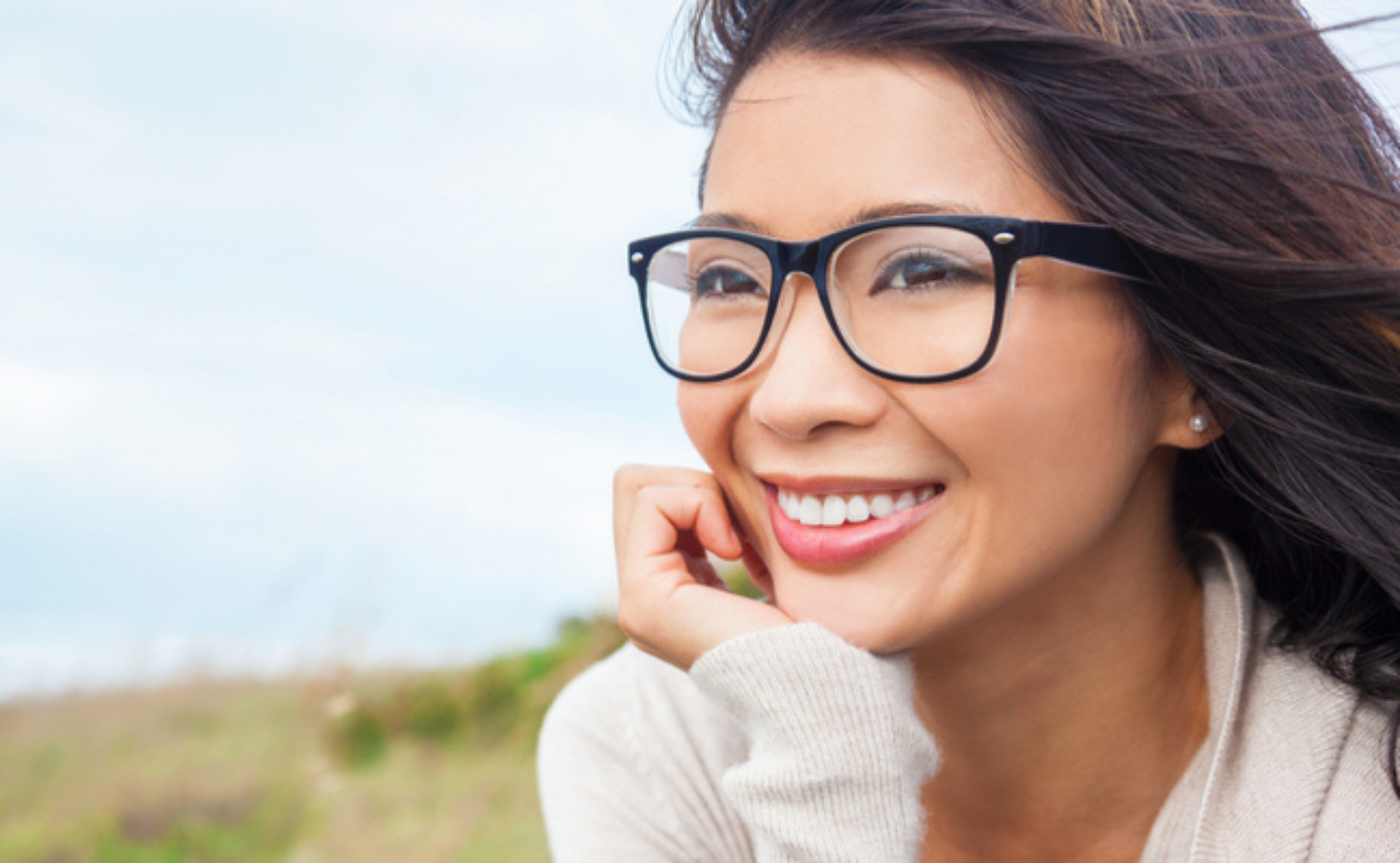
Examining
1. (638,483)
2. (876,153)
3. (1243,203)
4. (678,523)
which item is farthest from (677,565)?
(1243,203)

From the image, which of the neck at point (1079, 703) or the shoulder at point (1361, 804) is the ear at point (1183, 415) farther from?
the shoulder at point (1361, 804)

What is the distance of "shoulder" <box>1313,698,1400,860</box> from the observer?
222 cm

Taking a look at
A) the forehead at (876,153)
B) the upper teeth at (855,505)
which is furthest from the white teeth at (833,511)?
the forehead at (876,153)

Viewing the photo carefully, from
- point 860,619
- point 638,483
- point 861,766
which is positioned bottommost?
point 861,766

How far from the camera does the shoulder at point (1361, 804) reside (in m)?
2.22

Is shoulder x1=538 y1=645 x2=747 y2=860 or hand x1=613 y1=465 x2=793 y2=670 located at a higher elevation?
hand x1=613 y1=465 x2=793 y2=670

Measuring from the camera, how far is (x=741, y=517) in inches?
105

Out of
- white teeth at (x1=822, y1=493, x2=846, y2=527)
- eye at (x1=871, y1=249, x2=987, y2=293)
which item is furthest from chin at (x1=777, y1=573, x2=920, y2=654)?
eye at (x1=871, y1=249, x2=987, y2=293)

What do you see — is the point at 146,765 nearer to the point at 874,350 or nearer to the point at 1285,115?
the point at 874,350

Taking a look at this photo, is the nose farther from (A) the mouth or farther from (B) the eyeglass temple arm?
(B) the eyeglass temple arm

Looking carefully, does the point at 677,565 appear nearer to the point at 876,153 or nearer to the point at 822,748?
the point at 822,748

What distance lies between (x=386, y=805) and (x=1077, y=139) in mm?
5219

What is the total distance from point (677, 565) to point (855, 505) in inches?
18.5

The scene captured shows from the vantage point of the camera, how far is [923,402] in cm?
218
